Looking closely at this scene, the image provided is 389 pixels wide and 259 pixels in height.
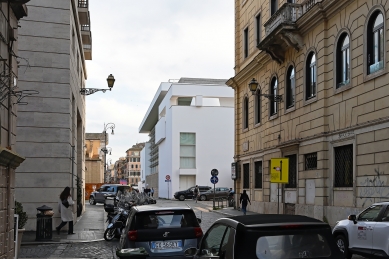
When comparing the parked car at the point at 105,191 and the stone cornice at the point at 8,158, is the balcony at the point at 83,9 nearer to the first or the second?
the parked car at the point at 105,191

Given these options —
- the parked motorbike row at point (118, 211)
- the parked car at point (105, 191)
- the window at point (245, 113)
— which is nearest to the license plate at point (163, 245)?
the parked motorbike row at point (118, 211)

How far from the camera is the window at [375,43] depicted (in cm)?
1822

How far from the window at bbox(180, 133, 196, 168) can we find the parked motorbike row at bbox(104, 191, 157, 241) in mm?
38467

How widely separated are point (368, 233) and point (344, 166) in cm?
910

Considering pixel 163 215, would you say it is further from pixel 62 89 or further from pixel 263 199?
pixel 263 199

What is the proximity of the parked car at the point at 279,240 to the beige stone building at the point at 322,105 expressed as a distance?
12445 millimetres

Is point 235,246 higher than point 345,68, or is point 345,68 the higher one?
point 345,68

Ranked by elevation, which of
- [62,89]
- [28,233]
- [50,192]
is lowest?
[28,233]

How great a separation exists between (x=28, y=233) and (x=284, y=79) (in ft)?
47.4

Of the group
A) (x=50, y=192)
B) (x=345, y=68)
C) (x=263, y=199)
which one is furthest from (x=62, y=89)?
(x=263, y=199)

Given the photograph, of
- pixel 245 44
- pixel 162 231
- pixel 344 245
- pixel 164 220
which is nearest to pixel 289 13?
pixel 245 44

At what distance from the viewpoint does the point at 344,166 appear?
2091 centimetres

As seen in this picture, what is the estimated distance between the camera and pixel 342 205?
67.3ft

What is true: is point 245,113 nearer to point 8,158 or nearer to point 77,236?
point 77,236
